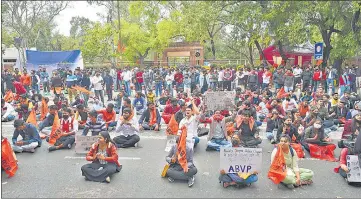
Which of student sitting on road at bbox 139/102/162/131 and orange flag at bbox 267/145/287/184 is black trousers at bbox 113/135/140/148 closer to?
student sitting on road at bbox 139/102/162/131

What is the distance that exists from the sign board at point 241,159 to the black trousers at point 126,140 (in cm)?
335

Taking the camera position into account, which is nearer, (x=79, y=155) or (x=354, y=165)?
(x=354, y=165)

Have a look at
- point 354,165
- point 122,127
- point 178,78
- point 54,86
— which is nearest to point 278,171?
point 354,165

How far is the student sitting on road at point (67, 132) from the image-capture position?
28.8 feet

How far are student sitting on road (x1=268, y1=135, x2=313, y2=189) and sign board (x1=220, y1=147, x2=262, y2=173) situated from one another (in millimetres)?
289

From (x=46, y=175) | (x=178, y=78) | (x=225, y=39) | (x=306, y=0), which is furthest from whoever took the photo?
(x=178, y=78)

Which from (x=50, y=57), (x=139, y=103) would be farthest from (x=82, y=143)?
(x=50, y=57)

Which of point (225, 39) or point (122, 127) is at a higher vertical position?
point (225, 39)

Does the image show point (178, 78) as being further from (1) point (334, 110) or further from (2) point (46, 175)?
(2) point (46, 175)

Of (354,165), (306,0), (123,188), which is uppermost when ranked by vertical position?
(306,0)

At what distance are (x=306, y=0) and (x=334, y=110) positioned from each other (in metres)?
9.31

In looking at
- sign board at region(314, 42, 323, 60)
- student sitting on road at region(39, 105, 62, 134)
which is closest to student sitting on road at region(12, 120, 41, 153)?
student sitting on road at region(39, 105, 62, 134)

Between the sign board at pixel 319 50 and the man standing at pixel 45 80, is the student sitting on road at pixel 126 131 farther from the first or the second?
the man standing at pixel 45 80

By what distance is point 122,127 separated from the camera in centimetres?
897
